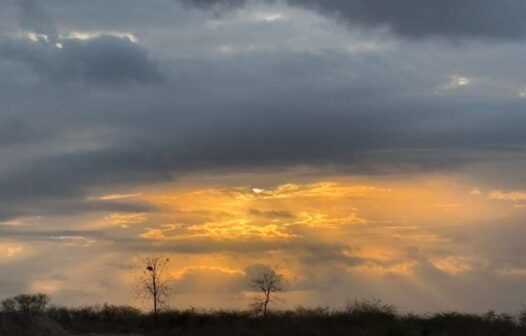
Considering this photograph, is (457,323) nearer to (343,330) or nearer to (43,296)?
(343,330)

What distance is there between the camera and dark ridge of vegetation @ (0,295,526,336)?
54031 mm

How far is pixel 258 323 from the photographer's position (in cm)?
6084

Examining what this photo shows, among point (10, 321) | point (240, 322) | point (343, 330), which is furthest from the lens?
point (240, 322)

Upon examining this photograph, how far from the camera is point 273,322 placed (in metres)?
59.9

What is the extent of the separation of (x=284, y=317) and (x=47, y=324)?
18066 mm

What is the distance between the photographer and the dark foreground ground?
53.1 m

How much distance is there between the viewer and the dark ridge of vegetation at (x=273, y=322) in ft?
177

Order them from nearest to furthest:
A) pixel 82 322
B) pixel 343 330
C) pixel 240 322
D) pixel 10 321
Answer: pixel 10 321 < pixel 343 330 < pixel 240 322 < pixel 82 322

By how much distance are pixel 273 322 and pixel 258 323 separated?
150 cm

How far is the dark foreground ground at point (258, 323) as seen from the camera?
5312cm

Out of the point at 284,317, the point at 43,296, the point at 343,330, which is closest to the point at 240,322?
the point at 284,317

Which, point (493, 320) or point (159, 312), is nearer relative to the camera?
point (493, 320)

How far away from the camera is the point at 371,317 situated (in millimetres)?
61844

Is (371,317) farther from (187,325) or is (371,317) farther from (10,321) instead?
(10,321)
